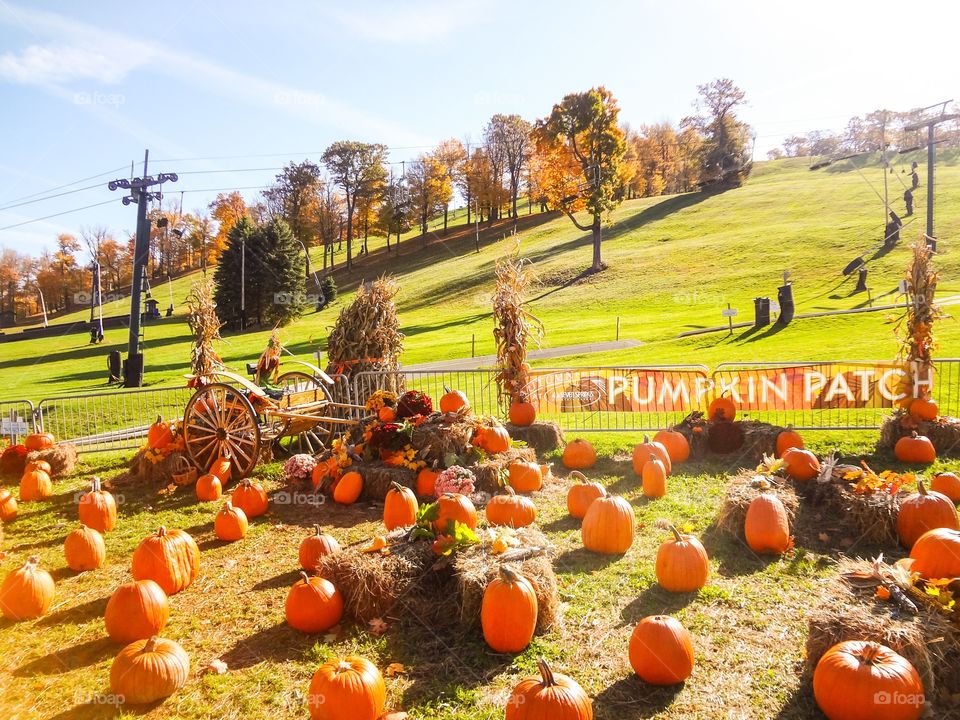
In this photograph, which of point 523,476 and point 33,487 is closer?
point 523,476

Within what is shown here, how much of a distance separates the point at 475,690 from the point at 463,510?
2.29 meters

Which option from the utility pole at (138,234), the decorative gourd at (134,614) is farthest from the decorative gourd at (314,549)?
the utility pole at (138,234)

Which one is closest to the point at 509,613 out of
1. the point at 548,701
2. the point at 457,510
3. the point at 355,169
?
the point at 548,701

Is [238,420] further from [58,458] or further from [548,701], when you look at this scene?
[548,701]

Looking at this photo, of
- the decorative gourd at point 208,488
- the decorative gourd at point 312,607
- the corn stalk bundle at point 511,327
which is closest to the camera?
the decorative gourd at point 312,607

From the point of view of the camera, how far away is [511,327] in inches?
429

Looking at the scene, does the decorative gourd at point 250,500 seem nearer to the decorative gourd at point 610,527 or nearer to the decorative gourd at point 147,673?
the decorative gourd at point 147,673

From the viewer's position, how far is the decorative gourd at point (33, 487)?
923 centimetres

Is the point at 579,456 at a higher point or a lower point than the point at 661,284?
lower

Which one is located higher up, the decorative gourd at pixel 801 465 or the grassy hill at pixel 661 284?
the grassy hill at pixel 661 284

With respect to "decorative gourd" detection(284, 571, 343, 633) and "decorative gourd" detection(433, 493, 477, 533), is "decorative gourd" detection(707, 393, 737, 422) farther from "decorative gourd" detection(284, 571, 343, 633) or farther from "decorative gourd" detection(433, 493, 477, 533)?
"decorative gourd" detection(284, 571, 343, 633)

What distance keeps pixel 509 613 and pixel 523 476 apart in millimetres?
3799

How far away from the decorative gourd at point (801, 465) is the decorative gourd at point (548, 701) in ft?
16.2

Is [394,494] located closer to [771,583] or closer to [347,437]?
[347,437]
